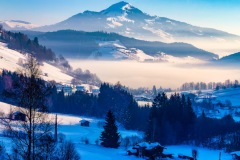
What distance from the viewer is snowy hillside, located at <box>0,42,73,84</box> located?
14438 centimetres

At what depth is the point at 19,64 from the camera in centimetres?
14375

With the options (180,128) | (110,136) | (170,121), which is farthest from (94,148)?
(180,128)

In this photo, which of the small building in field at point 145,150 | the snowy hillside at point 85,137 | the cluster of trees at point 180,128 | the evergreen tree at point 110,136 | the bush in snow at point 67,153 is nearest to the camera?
the bush in snow at point 67,153

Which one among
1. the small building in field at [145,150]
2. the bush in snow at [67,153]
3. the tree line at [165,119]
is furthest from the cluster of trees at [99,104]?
the bush in snow at [67,153]

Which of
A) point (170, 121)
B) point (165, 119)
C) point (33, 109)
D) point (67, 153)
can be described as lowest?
point (170, 121)

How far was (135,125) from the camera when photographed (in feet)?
277

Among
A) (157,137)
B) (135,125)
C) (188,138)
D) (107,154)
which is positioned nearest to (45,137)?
(107,154)

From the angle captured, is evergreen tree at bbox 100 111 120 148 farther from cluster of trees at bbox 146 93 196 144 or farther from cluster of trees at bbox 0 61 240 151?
cluster of trees at bbox 146 93 196 144

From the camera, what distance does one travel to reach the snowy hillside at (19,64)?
5684 inches

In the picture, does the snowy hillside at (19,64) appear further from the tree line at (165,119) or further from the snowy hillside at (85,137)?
the snowy hillside at (85,137)

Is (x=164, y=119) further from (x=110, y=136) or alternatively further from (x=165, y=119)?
(x=110, y=136)

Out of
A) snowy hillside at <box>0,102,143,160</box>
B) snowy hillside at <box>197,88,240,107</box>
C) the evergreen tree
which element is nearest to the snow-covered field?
snowy hillside at <box>0,102,143,160</box>

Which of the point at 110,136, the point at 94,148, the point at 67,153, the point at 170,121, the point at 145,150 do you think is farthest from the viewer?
the point at 170,121

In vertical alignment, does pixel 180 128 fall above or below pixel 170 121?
below
